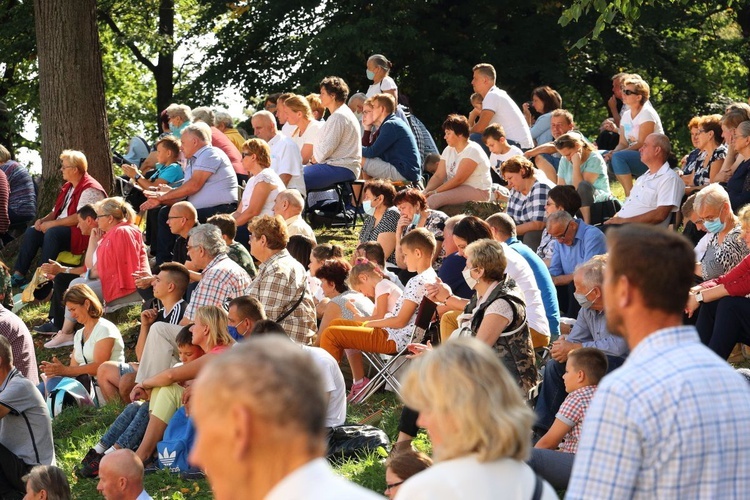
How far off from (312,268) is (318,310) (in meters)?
0.38

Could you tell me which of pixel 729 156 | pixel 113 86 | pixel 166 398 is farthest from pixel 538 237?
pixel 113 86

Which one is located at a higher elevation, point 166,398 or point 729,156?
point 729,156

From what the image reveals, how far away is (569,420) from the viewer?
20.6 feet

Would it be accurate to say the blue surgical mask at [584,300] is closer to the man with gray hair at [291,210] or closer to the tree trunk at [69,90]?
the man with gray hair at [291,210]

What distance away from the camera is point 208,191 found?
468 inches

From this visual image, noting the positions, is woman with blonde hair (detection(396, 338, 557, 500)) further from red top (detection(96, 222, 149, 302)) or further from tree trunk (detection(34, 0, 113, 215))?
tree trunk (detection(34, 0, 113, 215))

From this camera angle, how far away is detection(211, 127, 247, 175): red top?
528 inches

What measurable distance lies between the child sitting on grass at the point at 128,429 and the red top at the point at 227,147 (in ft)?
17.4

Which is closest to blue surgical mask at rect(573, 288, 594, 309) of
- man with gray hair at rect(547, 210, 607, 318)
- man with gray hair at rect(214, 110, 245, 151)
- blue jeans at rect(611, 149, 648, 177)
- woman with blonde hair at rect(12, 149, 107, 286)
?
man with gray hair at rect(547, 210, 607, 318)

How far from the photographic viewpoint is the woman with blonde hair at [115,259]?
11109 mm

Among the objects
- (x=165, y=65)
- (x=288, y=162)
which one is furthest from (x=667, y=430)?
(x=165, y=65)

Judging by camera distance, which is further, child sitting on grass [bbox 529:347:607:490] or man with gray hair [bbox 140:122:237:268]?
man with gray hair [bbox 140:122:237:268]

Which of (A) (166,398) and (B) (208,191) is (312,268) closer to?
(A) (166,398)

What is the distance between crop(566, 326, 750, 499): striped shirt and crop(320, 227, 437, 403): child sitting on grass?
553 cm
